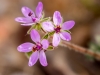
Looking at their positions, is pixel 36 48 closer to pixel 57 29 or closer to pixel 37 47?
pixel 37 47

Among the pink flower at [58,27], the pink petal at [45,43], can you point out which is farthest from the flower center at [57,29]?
the pink petal at [45,43]

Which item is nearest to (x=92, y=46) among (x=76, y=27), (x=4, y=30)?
(x=76, y=27)

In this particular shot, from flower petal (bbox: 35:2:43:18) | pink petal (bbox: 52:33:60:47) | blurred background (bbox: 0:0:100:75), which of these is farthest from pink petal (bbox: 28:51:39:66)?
blurred background (bbox: 0:0:100:75)

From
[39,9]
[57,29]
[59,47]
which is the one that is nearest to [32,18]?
[39,9]

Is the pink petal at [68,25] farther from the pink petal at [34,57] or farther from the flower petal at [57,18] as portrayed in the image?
the pink petal at [34,57]

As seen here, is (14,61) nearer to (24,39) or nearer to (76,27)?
(24,39)

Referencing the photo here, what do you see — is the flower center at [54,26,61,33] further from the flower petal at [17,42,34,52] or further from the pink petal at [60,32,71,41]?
the flower petal at [17,42,34,52]
